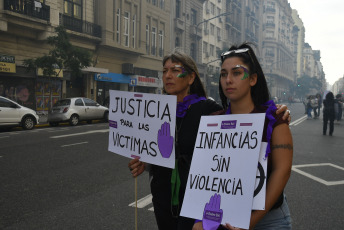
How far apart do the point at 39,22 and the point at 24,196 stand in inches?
704

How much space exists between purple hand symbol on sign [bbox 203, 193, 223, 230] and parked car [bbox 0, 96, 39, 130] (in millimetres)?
14310

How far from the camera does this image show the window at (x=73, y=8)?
2473 centimetres

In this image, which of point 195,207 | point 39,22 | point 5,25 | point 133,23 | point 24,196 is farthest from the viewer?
point 133,23

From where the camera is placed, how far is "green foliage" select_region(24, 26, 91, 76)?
18.9m

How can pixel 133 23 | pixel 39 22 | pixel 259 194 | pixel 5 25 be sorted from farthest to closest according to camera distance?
pixel 133 23, pixel 39 22, pixel 5 25, pixel 259 194

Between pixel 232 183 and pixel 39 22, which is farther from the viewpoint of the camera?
pixel 39 22

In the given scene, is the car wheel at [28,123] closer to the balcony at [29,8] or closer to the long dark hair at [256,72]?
the balcony at [29,8]

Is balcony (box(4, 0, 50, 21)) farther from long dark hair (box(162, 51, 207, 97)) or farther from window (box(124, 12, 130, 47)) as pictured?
long dark hair (box(162, 51, 207, 97))

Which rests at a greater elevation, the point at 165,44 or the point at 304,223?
the point at 165,44

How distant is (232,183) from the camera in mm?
1758

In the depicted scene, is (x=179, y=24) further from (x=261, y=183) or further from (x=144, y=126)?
(x=261, y=183)

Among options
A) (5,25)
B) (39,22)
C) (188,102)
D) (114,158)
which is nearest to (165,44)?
(39,22)

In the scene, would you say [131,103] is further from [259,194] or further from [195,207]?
[259,194]

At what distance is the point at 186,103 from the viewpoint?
252 cm
